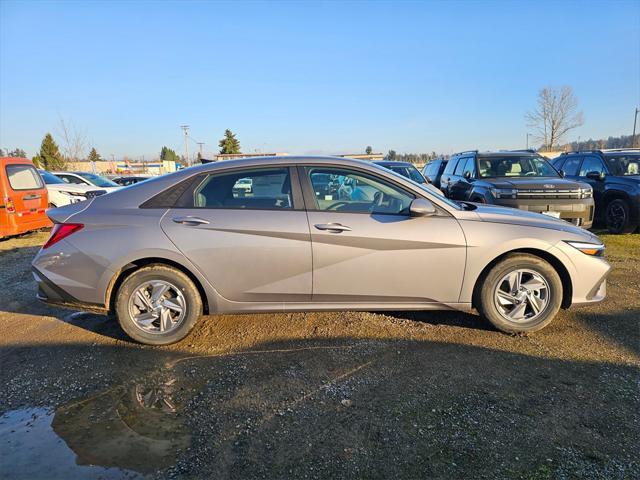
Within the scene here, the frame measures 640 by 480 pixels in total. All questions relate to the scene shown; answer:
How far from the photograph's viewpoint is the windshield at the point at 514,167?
8359mm

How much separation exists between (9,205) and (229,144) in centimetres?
5153

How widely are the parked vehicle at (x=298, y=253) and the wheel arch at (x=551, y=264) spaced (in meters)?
0.01

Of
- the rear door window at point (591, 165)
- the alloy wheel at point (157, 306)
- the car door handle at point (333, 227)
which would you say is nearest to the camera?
the car door handle at point (333, 227)

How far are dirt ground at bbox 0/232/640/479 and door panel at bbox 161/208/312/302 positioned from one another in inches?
23.7

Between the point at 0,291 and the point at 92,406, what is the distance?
3.89 m

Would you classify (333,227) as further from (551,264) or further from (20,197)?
(20,197)

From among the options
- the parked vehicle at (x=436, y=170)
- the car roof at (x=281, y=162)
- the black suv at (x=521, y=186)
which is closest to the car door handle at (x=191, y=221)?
the car roof at (x=281, y=162)

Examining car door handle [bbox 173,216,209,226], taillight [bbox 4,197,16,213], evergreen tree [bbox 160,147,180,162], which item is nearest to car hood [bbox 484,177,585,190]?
car door handle [bbox 173,216,209,226]

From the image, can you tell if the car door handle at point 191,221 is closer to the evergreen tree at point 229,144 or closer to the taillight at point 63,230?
the taillight at point 63,230

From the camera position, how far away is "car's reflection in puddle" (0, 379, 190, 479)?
2.21 m

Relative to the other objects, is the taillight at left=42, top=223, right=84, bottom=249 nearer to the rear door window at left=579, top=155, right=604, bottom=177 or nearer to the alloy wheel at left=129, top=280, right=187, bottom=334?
the alloy wheel at left=129, top=280, right=187, bottom=334

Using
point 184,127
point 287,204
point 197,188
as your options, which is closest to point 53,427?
point 197,188

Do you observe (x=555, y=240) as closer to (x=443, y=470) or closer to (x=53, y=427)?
(x=443, y=470)

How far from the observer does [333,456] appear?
2.26 meters
